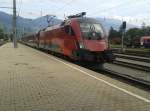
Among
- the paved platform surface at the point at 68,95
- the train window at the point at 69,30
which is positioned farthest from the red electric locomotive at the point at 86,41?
the paved platform surface at the point at 68,95

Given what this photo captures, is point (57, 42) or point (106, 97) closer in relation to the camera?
point (106, 97)

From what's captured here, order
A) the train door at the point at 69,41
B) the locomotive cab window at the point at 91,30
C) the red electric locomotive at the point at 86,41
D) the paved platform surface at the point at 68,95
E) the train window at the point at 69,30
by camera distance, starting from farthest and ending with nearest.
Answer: the train window at the point at 69,30 < the train door at the point at 69,41 < the locomotive cab window at the point at 91,30 < the red electric locomotive at the point at 86,41 < the paved platform surface at the point at 68,95

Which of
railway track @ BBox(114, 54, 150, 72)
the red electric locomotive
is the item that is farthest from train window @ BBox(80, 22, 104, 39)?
railway track @ BBox(114, 54, 150, 72)

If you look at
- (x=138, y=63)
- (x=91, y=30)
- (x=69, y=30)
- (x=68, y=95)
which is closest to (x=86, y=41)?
(x=91, y=30)

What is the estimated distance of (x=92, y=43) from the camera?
67.5 feet

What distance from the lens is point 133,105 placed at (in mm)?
8250

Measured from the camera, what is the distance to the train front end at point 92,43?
19908 millimetres

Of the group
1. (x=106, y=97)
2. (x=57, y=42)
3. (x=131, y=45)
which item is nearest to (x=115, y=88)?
(x=106, y=97)

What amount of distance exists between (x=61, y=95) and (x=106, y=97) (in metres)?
1.19

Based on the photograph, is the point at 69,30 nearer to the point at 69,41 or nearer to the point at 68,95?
the point at 69,41

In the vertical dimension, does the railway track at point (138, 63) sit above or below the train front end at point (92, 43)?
below

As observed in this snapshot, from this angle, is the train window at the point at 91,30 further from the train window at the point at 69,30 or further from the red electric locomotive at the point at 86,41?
the train window at the point at 69,30

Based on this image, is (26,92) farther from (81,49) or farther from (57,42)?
(57,42)

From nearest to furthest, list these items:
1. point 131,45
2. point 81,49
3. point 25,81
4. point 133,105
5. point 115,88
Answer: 1. point 133,105
2. point 115,88
3. point 25,81
4. point 81,49
5. point 131,45
